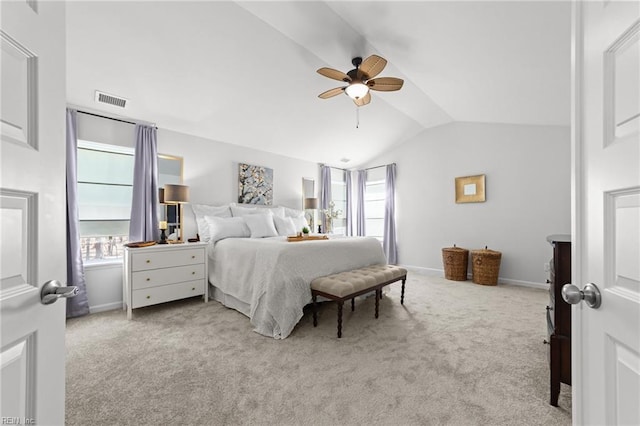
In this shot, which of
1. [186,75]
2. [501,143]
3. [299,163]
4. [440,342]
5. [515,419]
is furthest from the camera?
[299,163]

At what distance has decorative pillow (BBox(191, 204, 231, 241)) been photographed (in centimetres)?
382

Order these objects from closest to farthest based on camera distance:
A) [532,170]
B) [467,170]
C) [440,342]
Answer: [440,342], [532,170], [467,170]

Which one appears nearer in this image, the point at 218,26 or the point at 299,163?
the point at 218,26

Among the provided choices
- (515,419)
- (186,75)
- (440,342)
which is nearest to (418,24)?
(186,75)

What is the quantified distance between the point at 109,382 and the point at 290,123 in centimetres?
372

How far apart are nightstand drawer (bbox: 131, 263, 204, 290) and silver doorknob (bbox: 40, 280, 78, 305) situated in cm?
264

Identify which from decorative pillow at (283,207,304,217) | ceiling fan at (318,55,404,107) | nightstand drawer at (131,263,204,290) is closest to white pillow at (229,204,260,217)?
decorative pillow at (283,207,304,217)

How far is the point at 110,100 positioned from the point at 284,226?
269 centimetres

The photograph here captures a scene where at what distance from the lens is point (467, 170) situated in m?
4.91

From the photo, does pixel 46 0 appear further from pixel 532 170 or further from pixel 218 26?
pixel 532 170

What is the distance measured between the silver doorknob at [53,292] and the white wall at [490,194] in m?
5.29

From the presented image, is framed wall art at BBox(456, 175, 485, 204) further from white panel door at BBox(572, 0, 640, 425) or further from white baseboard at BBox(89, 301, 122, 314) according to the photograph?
white baseboard at BBox(89, 301, 122, 314)

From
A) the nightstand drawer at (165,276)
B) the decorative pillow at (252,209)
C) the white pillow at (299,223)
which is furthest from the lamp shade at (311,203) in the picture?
the nightstand drawer at (165,276)

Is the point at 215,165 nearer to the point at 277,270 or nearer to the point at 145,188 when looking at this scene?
the point at 145,188
